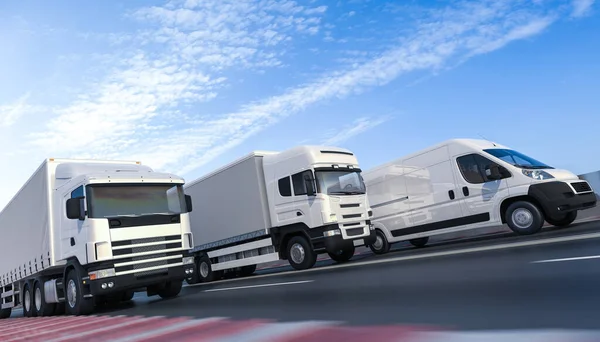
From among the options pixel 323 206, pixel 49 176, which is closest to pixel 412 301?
pixel 323 206

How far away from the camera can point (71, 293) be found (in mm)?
10641

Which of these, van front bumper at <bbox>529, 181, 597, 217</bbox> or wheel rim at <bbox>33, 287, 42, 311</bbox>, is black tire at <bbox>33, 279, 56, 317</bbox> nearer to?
wheel rim at <bbox>33, 287, 42, 311</bbox>

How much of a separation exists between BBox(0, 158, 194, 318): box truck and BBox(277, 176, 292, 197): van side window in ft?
9.87

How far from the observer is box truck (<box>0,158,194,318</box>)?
9.79 metres

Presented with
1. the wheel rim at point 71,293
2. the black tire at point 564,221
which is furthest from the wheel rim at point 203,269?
the black tire at point 564,221

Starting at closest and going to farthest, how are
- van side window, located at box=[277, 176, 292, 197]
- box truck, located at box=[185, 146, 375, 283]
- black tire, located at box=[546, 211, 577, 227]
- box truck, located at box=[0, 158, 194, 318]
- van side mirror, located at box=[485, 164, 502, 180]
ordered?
box truck, located at box=[0, 158, 194, 318] → van side mirror, located at box=[485, 164, 502, 180] → black tire, located at box=[546, 211, 577, 227] → box truck, located at box=[185, 146, 375, 283] → van side window, located at box=[277, 176, 292, 197]

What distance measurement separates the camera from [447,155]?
12.3m

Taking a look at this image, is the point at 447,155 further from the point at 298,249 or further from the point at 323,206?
the point at 298,249

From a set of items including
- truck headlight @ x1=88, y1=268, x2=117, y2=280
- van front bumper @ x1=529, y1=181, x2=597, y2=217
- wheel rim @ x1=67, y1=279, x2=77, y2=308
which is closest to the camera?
truck headlight @ x1=88, y1=268, x2=117, y2=280

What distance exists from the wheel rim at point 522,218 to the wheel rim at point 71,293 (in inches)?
417

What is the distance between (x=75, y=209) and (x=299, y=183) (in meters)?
5.78

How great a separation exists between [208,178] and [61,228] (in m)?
5.75

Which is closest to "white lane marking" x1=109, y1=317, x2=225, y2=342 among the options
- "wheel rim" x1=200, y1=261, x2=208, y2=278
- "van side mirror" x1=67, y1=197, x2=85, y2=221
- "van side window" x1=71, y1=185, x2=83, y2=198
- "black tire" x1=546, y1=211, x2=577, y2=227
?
"van side mirror" x1=67, y1=197, x2=85, y2=221

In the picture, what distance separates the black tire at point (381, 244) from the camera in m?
14.1
